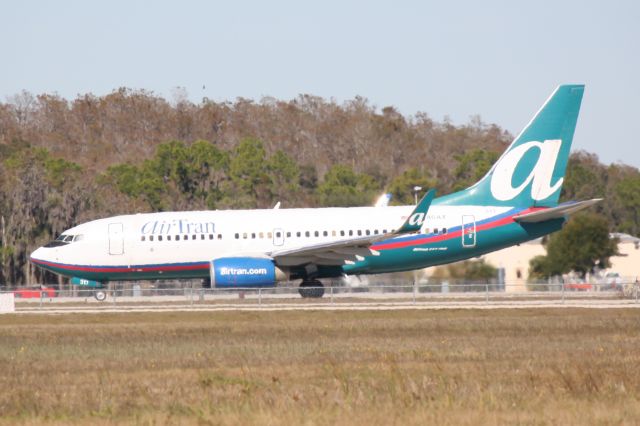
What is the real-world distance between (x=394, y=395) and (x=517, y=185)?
85.7 ft

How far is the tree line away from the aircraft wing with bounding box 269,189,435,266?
17.1 metres

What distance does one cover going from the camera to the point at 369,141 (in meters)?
132

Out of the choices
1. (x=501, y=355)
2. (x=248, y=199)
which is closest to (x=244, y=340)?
(x=501, y=355)

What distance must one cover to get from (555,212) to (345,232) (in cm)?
683

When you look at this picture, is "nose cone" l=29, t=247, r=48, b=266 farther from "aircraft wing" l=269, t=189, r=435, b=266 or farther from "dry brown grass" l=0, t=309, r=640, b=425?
"dry brown grass" l=0, t=309, r=640, b=425

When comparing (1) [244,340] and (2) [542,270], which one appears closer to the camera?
(1) [244,340]

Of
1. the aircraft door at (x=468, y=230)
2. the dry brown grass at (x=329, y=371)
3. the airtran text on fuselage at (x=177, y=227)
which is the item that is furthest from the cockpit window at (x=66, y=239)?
the aircraft door at (x=468, y=230)

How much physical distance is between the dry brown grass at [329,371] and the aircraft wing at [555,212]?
8.05 metres

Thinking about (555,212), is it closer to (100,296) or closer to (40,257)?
(100,296)

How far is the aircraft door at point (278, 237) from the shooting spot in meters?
40.5

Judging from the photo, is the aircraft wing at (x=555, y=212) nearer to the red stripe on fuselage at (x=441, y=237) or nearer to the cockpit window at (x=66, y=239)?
the red stripe on fuselage at (x=441, y=237)

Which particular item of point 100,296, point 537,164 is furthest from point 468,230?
point 100,296

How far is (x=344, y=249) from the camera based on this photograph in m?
39.2

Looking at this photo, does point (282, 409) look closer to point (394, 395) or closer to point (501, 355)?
point (394, 395)
